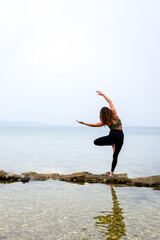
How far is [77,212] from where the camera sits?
8.28 meters

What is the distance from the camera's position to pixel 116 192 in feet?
36.9

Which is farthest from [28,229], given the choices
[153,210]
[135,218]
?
[153,210]

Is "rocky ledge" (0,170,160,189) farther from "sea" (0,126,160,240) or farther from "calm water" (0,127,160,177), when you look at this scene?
"calm water" (0,127,160,177)

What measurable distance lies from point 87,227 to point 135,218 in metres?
1.70

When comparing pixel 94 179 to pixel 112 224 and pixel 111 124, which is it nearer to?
pixel 111 124

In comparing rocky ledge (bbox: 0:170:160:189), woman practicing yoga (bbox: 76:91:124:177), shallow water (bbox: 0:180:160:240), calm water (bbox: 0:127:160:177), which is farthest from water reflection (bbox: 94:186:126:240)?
calm water (bbox: 0:127:160:177)

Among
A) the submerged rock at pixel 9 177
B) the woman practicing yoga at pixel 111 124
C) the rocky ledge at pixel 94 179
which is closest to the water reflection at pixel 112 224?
the woman practicing yoga at pixel 111 124

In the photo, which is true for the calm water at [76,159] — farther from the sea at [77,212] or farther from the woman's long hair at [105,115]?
the woman's long hair at [105,115]

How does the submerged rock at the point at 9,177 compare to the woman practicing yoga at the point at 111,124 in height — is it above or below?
below

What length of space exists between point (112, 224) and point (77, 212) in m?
1.52

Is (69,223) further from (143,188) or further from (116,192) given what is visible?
(143,188)

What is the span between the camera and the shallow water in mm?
6527

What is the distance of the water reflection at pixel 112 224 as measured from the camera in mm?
6467

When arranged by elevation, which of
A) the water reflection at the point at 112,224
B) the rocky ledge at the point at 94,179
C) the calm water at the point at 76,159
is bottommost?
the water reflection at the point at 112,224
